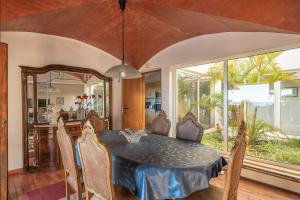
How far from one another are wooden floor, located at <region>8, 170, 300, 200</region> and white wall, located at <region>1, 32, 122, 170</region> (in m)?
0.50

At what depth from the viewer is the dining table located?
150 centimetres

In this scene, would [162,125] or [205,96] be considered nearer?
[162,125]

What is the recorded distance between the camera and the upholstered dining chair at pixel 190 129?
8.31 ft

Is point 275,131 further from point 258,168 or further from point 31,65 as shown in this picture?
point 31,65

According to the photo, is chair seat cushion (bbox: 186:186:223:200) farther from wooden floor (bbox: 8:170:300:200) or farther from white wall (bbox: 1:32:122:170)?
white wall (bbox: 1:32:122:170)

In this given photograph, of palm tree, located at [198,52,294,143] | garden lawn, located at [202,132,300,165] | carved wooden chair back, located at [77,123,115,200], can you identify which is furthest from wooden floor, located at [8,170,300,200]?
carved wooden chair back, located at [77,123,115,200]

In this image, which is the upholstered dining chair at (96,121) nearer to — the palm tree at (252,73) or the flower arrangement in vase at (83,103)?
the flower arrangement in vase at (83,103)

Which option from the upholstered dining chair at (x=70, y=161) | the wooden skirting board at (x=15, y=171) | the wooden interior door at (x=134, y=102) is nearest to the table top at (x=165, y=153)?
the upholstered dining chair at (x=70, y=161)

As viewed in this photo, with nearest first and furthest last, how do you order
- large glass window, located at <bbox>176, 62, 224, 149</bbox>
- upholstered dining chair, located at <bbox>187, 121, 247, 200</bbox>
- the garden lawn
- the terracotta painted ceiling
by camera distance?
upholstered dining chair, located at <bbox>187, 121, 247, 200</bbox> < the terracotta painted ceiling < the garden lawn < large glass window, located at <bbox>176, 62, 224, 149</bbox>

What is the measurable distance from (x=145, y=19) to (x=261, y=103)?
93.8 inches

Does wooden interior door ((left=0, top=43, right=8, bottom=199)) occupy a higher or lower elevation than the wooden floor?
higher

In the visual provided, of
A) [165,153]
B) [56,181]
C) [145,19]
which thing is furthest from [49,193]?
[145,19]

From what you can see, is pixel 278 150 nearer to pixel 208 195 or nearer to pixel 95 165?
pixel 208 195

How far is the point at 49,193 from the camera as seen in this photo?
8.66 ft
